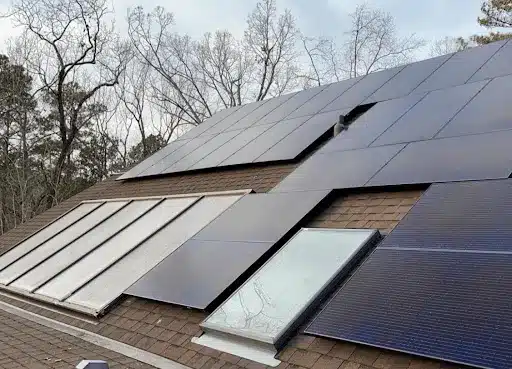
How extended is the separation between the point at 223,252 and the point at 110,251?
2244mm

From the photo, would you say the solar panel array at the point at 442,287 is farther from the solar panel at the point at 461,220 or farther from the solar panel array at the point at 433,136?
the solar panel array at the point at 433,136

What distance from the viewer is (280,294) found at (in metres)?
3.84

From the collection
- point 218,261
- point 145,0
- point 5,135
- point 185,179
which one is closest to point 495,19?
point 145,0

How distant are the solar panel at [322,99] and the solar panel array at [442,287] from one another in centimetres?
498

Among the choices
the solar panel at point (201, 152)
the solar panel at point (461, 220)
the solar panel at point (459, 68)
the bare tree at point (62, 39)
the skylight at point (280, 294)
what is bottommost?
the skylight at point (280, 294)

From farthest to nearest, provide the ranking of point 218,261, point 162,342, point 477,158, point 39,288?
point 39,288 → point 218,261 → point 477,158 → point 162,342

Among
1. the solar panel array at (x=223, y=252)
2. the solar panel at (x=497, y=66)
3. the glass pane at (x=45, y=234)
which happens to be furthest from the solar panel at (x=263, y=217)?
the glass pane at (x=45, y=234)

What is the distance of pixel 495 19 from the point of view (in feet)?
76.1

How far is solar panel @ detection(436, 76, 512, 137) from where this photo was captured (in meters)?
5.05

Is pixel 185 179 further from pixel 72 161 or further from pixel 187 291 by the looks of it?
pixel 72 161

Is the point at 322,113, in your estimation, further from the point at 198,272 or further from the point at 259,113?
the point at 198,272

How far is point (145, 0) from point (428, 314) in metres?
29.0

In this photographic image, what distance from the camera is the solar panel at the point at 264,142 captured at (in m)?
7.96

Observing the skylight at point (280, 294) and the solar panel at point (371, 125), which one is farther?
the solar panel at point (371, 125)
